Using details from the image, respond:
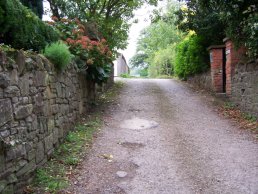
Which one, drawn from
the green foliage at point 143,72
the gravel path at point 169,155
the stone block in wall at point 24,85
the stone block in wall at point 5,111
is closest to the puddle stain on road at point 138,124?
the gravel path at point 169,155

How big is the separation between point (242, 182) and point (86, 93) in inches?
206

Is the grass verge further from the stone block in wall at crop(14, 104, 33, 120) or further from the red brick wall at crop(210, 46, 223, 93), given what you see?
the stone block in wall at crop(14, 104, 33, 120)

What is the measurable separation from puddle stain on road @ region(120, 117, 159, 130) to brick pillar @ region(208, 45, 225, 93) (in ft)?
13.9

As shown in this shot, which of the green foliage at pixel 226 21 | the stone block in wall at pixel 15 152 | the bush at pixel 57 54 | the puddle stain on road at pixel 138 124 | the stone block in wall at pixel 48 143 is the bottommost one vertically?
the puddle stain on road at pixel 138 124

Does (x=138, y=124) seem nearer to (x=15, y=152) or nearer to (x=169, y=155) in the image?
(x=169, y=155)

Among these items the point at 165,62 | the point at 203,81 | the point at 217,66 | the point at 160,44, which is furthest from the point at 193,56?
the point at 160,44

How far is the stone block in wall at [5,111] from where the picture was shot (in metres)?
3.68

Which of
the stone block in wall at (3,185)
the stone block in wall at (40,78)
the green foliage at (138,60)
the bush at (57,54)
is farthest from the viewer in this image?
the green foliage at (138,60)

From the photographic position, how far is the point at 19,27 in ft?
17.9

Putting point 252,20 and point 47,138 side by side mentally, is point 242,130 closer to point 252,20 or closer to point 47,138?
point 252,20

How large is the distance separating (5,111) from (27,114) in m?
0.71

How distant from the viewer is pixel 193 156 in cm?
579

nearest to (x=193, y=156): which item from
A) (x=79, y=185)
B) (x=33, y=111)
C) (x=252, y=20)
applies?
(x=79, y=185)

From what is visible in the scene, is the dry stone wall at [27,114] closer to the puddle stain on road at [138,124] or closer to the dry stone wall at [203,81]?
the puddle stain on road at [138,124]
